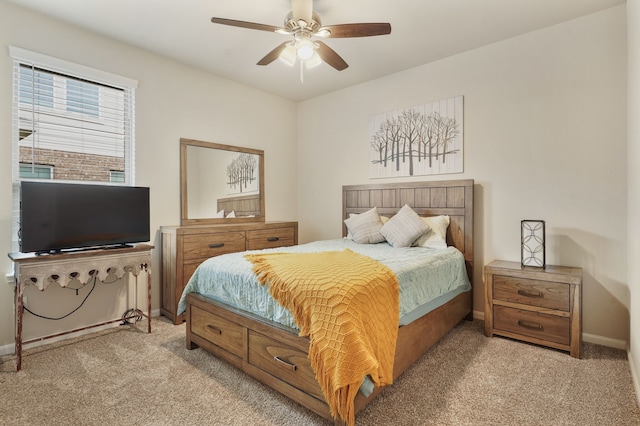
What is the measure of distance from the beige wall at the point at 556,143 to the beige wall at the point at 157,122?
204cm

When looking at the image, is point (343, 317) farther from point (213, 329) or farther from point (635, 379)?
point (635, 379)

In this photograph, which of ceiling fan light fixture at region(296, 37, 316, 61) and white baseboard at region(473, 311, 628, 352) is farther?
white baseboard at region(473, 311, 628, 352)

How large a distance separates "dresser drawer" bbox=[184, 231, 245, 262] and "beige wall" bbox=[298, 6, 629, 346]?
2500 mm

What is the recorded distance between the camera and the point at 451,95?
3.47 metres

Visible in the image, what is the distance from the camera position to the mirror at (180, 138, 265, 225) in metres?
3.71

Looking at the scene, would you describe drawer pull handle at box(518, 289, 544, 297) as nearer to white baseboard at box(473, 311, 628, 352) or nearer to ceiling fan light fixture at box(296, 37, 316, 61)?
white baseboard at box(473, 311, 628, 352)

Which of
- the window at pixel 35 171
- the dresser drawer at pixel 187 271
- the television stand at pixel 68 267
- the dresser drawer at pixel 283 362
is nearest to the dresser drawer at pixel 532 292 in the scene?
the dresser drawer at pixel 283 362

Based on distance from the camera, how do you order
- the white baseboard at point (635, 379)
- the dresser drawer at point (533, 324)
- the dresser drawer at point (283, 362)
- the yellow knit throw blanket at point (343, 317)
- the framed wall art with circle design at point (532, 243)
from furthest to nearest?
the framed wall art with circle design at point (532, 243)
the dresser drawer at point (533, 324)
the white baseboard at point (635, 379)
the dresser drawer at point (283, 362)
the yellow knit throw blanket at point (343, 317)

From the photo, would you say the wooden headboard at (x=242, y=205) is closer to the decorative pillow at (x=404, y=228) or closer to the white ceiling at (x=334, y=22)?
the white ceiling at (x=334, y=22)

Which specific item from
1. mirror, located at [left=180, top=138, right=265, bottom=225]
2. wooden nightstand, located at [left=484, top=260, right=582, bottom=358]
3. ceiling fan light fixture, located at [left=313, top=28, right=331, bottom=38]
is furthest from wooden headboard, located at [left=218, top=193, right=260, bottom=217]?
wooden nightstand, located at [left=484, top=260, right=582, bottom=358]

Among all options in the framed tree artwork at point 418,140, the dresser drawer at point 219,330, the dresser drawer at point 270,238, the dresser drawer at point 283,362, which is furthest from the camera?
the dresser drawer at point 270,238

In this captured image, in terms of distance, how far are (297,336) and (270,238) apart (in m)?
2.36

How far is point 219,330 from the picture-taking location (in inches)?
89.5

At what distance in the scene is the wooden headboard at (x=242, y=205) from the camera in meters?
4.05
